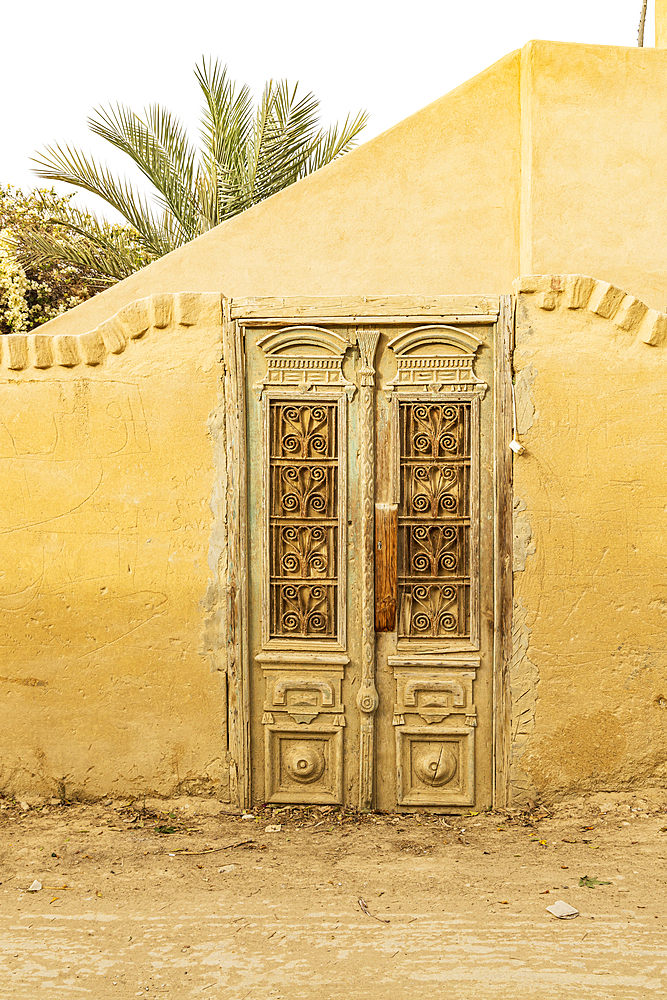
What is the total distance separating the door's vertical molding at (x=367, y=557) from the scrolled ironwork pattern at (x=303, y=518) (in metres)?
0.16

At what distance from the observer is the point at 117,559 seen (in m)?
4.04

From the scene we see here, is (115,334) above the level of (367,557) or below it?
above

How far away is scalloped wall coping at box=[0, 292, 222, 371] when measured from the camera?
3.98 m

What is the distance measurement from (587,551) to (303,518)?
148 centimetres

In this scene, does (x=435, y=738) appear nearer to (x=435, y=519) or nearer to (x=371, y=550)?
(x=371, y=550)

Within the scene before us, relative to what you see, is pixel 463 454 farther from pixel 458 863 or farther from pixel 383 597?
pixel 458 863

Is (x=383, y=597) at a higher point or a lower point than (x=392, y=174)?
lower

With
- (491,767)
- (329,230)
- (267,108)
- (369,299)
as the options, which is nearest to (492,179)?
(329,230)

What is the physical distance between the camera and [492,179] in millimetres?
5074

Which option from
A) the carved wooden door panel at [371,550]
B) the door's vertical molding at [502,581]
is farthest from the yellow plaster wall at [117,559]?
the door's vertical molding at [502,581]

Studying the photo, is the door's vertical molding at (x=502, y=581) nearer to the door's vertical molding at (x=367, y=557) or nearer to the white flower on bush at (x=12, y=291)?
the door's vertical molding at (x=367, y=557)

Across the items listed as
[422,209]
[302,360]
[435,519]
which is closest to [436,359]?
[302,360]

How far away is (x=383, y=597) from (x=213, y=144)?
6.87 meters

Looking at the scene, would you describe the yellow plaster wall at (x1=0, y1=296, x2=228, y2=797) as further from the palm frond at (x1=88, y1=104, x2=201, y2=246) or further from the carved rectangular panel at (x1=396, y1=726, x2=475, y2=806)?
the palm frond at (x1=88, y1=104, x2=201, y2=246)
